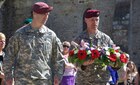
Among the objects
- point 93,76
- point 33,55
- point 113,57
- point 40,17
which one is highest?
point 40,17

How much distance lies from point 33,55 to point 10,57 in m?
0.29

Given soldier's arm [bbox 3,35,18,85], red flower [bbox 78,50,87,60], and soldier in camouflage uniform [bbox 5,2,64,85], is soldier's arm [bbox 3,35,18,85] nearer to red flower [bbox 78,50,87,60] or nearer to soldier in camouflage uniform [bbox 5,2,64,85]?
soldier in camouflage uniform [bbox 5,2,64,85]

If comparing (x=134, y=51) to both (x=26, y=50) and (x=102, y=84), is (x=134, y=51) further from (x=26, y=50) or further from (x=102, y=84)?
(x=26, y=50)

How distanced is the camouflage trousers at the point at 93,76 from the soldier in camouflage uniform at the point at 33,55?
29.6 inches

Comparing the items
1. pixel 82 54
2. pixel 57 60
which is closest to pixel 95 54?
pixel 82 54

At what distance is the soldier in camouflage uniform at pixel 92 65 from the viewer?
5.73 meters

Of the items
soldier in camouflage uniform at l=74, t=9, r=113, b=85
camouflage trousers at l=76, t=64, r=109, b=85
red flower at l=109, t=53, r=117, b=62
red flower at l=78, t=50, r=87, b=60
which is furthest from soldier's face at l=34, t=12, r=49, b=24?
red flower at l=109, t=53, r=117, b=62

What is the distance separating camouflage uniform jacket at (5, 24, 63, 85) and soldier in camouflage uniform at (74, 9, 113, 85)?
0.75 m

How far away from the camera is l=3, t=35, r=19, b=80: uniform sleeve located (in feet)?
16.1

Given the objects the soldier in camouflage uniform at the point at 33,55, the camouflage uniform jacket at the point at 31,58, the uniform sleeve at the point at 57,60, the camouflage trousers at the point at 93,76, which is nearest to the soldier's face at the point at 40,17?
the soldier in camouflage uniform at the point at 33,55

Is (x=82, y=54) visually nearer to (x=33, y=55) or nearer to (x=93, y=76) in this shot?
(x=93, y=76)

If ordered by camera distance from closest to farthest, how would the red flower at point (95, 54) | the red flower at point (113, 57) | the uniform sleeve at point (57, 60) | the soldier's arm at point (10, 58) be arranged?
the soldier's arm at point (10, 58)
the uniform sleeve at point (57, 60)
the red flower at point (95, 54)
the red flower at point (113, 57)

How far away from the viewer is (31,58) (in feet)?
16.2

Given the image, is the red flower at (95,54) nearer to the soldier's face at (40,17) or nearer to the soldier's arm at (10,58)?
the soldier's face at (40,17)
